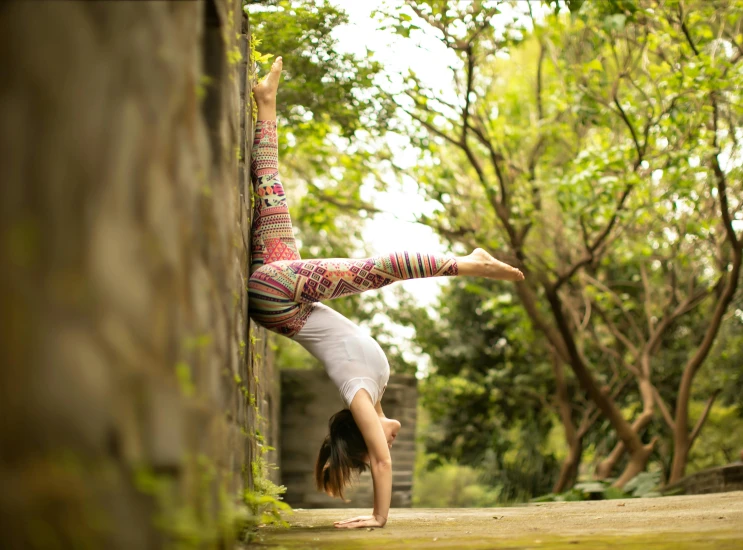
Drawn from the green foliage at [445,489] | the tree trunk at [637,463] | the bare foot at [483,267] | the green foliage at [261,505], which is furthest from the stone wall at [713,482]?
the green foliage at [445,489]

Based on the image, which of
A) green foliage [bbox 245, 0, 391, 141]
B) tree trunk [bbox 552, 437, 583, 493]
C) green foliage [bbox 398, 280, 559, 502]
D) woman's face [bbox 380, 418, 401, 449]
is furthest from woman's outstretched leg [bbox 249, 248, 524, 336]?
green foliage [bbox 398, 280, 559, 502]

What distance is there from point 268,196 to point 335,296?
1.85ft

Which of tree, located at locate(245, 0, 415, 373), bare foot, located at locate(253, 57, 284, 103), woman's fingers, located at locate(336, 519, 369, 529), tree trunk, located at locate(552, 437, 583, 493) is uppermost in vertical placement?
tree, located at locate(245, 0, 415, 373)

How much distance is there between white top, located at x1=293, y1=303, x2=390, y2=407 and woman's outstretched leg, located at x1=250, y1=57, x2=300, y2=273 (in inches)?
10.5

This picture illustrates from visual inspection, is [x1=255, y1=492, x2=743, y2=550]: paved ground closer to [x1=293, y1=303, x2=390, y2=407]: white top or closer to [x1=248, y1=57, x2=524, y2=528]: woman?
[x1=248, y1=57, x2=524, y2=528]: woman

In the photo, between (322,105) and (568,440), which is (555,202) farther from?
(322,105)

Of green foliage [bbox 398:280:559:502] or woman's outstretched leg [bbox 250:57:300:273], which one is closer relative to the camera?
woman's outstretched leg [bbox 250:57:300:273]

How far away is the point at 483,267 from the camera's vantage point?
278 cm

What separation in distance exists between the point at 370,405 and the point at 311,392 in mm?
5075

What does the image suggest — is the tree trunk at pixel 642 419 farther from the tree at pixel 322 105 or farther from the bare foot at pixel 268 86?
the bare foot at pixel 268 86

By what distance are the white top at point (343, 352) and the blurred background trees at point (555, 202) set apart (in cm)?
203

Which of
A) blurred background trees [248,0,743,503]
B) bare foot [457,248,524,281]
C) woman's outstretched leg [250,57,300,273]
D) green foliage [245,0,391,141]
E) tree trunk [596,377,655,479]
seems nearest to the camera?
bare foot [457,248,524,281]

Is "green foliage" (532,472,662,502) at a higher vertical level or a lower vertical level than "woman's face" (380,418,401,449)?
lower

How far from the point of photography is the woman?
2.64 meters
